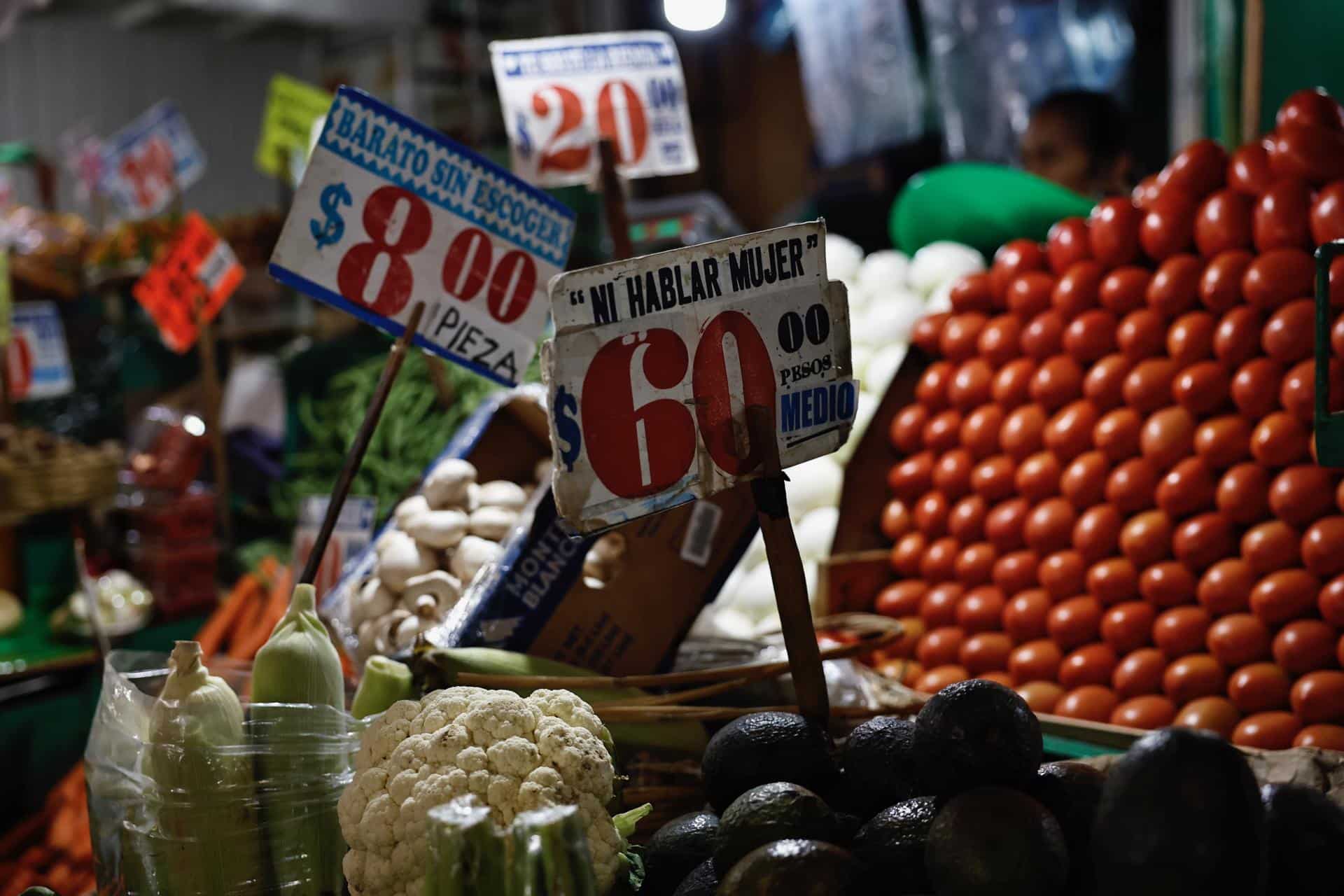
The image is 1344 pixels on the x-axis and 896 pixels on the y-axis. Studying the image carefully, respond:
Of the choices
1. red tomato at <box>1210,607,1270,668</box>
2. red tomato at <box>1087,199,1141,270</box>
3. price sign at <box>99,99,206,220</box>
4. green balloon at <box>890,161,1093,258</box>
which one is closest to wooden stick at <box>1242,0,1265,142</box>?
green balloon at <box>890,161,1093,258</box>

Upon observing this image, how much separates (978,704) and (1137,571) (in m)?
1.42

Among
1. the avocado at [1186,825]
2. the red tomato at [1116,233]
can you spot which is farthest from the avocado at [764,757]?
the red tomato at [1116,233]

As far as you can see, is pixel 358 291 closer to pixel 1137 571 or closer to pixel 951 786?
pixel 951 786

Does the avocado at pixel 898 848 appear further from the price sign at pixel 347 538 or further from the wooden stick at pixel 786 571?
the price sign at pixel 347 538

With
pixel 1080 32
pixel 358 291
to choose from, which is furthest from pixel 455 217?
pixel 1080 32

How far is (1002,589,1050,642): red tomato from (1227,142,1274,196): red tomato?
999 mm

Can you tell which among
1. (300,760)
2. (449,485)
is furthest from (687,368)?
(449,485)

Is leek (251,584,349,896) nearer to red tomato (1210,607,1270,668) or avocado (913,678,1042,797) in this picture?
avocado (913,678,1042,797)

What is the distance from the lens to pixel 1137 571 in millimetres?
2453

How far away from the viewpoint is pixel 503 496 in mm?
2322

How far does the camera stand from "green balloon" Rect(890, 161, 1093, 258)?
131 inches

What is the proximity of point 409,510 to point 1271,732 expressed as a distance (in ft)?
5.60

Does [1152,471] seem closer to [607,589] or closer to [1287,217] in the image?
[1287,217]

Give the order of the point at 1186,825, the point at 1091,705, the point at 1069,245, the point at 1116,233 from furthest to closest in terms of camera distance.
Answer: the point at 1069,245 < the point at 1116,233 < the point at 1091,705 < the point at 1186,825
